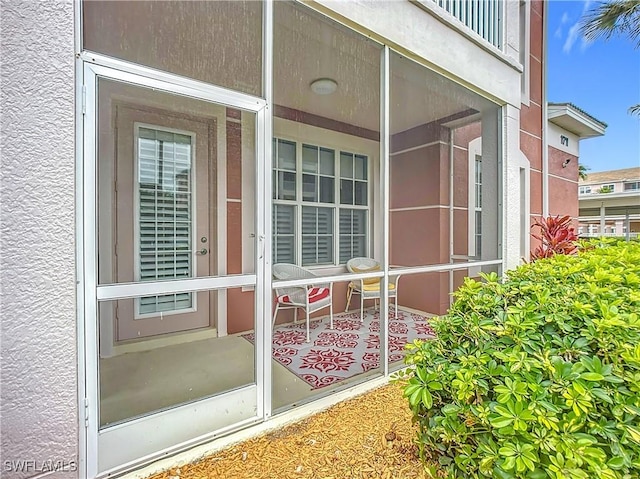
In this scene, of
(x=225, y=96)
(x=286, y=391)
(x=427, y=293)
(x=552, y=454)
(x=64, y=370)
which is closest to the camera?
(x=552, y=454)

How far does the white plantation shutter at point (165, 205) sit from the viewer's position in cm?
298

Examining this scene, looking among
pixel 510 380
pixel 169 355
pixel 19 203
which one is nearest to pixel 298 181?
pixel 169 355

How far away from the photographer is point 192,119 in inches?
116

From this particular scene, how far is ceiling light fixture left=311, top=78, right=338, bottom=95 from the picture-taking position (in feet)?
13.6

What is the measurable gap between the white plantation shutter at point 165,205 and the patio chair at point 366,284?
9.09ft

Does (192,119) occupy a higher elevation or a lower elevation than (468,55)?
lower

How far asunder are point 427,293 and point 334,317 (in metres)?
1.71

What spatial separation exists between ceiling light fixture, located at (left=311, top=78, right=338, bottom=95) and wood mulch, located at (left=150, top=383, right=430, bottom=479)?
3.72 m

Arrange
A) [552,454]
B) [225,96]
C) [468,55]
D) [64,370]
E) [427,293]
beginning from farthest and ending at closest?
[427,293] → [468,55] → [225,96] → [64,370] → [552,454]

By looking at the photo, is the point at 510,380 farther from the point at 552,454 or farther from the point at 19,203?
the point at 19,203

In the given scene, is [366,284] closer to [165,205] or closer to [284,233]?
[284,233]

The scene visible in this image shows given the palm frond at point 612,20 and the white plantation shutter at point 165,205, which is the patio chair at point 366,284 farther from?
the palm frond at point 612,20

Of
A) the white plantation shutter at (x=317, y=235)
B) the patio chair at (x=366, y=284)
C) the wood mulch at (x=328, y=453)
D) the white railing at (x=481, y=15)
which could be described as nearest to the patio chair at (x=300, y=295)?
the white plantation shutter at (x=317, y=235)

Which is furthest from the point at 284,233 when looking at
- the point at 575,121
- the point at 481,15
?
the point at 575,121
